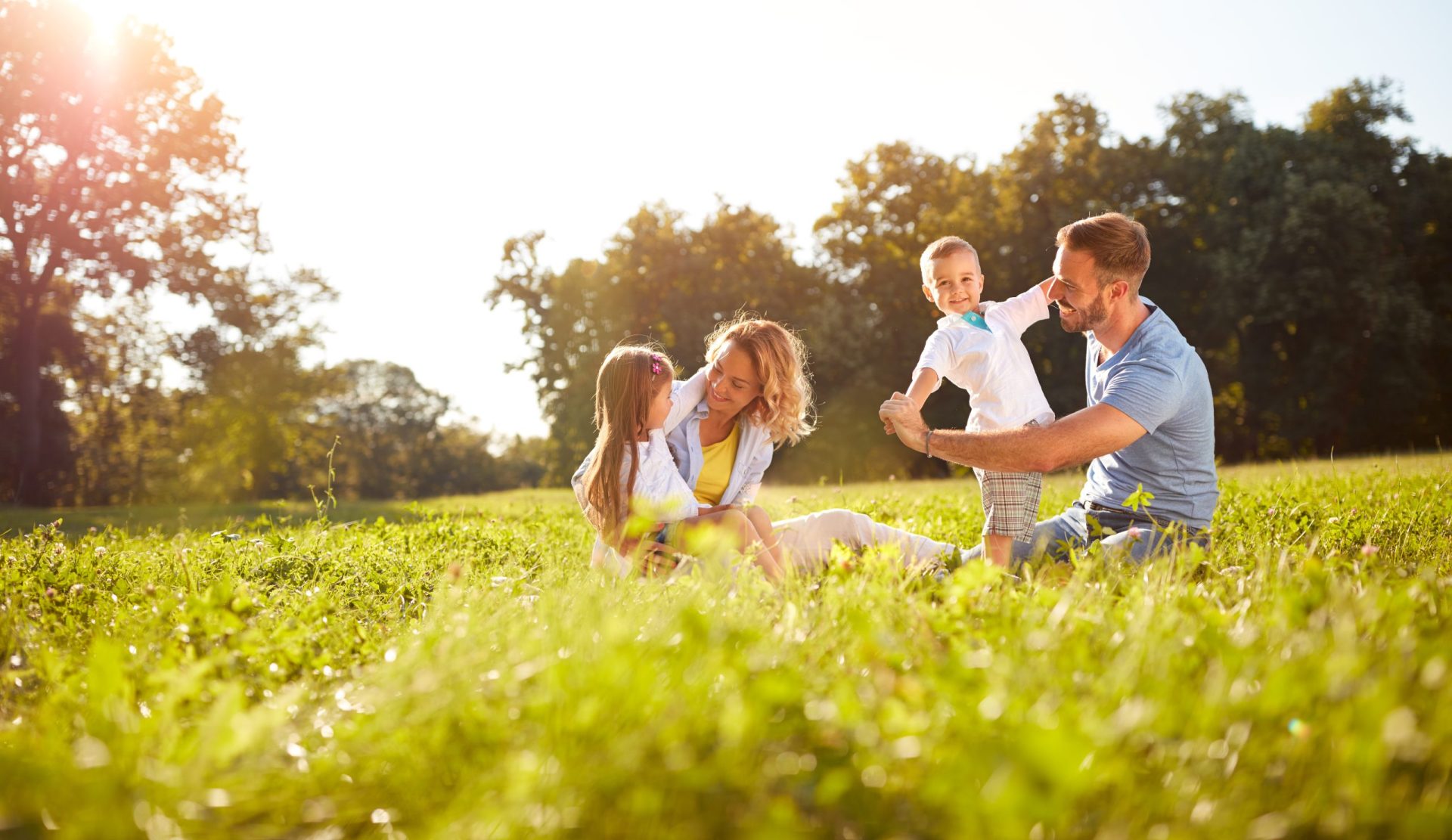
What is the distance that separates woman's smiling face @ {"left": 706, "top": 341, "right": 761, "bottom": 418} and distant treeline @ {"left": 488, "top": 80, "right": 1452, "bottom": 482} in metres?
22.0

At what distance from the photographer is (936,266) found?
20.4 ft

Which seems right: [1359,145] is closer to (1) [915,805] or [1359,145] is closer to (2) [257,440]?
(1) [915,805]

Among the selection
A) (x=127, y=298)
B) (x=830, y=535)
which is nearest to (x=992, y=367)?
(x=830, y=535)

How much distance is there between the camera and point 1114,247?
504 centimetres

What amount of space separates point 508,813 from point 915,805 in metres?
0.78

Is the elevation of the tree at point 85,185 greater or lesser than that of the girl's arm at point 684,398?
greater

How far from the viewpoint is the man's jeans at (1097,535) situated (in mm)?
4383

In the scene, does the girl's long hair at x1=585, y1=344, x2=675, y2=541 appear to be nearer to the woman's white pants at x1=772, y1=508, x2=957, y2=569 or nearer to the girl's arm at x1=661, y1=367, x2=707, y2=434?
the girl's arm at x1=661, y1=367, x2=707, y2=434

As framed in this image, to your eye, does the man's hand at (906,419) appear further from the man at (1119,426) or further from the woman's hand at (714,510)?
the woman's hand at (714,510)

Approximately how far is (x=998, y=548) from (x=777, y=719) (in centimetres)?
348

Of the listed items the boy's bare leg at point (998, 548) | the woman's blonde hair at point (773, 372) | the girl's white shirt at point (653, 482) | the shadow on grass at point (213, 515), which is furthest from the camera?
the shadow on grass at point (213, 515)

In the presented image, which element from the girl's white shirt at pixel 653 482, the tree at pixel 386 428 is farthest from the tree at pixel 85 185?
the girl's white shirt at pixel 653 482

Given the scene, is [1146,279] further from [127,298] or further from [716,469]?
[127,298]

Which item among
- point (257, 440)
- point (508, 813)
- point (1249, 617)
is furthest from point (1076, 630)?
point (257, 440)
